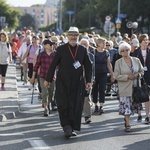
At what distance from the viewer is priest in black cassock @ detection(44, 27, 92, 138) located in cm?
1059

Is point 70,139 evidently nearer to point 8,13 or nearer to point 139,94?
point 139,94

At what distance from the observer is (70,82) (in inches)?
418

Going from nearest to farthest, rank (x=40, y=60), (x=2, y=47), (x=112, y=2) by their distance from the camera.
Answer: (x=40, y=60) < (x=2, y=47) < (x=112, y=2)

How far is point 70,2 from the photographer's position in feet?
410

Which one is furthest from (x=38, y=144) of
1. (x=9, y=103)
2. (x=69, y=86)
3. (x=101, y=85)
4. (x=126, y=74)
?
(x=9, y=103)

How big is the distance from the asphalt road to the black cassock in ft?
1.26

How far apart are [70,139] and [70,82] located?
3.40 feet

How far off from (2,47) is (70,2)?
355 ft

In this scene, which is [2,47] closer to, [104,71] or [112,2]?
[104,71]

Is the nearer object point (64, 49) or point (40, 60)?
point (64, 49)

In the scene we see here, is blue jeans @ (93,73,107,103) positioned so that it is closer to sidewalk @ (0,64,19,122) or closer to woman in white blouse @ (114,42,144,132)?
sidewalk @ (0,64,19,122)

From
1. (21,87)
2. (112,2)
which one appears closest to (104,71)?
(21,87)

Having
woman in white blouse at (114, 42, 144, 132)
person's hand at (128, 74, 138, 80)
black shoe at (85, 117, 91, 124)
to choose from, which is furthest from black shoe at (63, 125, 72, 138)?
black shoe at (85, 117, 91, 124)

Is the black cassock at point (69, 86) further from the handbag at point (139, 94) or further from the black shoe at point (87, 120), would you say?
the black shoe at point (87, 120)
